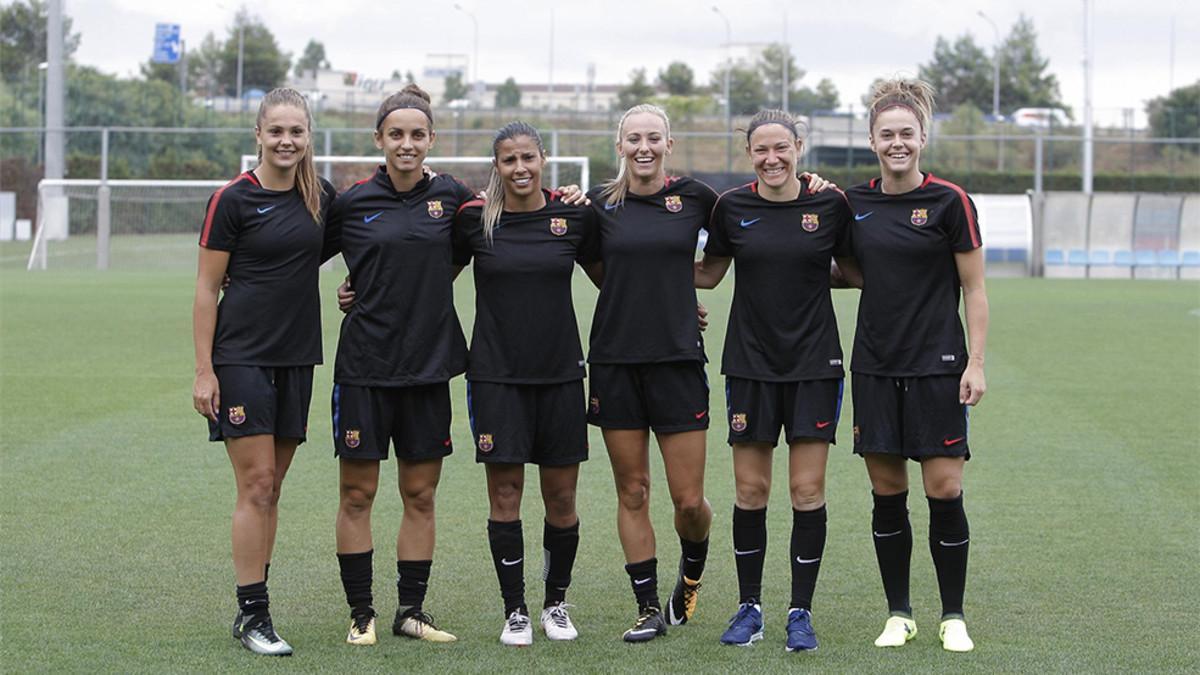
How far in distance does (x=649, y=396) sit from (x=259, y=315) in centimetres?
145

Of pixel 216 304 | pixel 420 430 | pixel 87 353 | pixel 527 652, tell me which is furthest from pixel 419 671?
pixel 87 353

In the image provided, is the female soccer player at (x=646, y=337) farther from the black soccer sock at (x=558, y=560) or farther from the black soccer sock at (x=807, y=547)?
the black soccer sock at (x=807, y=547)

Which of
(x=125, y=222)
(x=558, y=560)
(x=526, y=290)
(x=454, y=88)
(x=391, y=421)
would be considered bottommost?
(x=558, y=560)

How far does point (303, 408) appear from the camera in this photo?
18.9 feet

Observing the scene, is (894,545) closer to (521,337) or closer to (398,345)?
(521,337)

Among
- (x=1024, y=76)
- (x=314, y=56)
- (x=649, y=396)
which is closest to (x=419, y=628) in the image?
(x=649, y=396)

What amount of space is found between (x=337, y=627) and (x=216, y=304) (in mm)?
1320

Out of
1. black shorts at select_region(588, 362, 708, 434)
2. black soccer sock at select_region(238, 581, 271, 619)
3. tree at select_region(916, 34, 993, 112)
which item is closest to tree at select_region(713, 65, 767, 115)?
tree at select_region(916, 34, 993, 112)

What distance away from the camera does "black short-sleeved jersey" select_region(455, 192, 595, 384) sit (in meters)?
5.68

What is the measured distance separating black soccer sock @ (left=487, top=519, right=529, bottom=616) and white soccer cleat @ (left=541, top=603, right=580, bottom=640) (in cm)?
9

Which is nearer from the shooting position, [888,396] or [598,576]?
[888,396]

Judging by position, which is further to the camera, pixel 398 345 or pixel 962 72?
pixel 962 72

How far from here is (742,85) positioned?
95.8 m

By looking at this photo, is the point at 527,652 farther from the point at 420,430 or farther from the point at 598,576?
the point at 598,576
